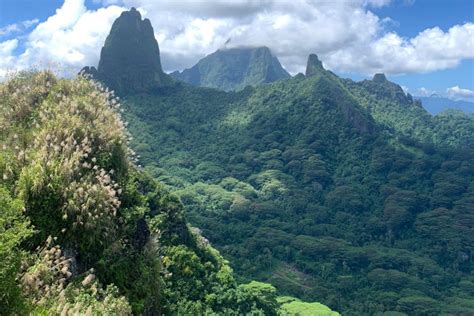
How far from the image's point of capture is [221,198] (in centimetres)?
12031

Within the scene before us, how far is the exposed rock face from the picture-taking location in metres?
172

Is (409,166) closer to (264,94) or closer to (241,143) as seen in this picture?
(241,143)

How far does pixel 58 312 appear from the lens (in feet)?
29.5

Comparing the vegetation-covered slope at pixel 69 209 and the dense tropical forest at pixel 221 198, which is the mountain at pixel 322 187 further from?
the vegetation-covered slope at pixel 69 209

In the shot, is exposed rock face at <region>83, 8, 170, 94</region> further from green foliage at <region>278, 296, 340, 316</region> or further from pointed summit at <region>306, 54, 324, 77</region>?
green foliage at <region>278, 296, 340, 316</region>

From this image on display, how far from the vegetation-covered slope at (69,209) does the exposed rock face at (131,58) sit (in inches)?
6133

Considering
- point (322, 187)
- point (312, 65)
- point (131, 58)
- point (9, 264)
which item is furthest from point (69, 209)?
point (312, 65)

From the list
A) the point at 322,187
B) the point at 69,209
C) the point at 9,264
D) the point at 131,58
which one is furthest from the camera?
the point at 131,58

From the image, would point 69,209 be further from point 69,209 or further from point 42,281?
point 42,281

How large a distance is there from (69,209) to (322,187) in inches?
5324

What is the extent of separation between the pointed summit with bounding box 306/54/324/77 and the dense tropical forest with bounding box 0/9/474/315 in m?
0.77

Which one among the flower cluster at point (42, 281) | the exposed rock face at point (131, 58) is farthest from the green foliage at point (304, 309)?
the exposed rock face at point (131, 58)

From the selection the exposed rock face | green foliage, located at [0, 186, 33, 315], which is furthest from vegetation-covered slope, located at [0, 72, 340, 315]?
the exposed rock face

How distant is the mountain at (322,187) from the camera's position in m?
86.4
